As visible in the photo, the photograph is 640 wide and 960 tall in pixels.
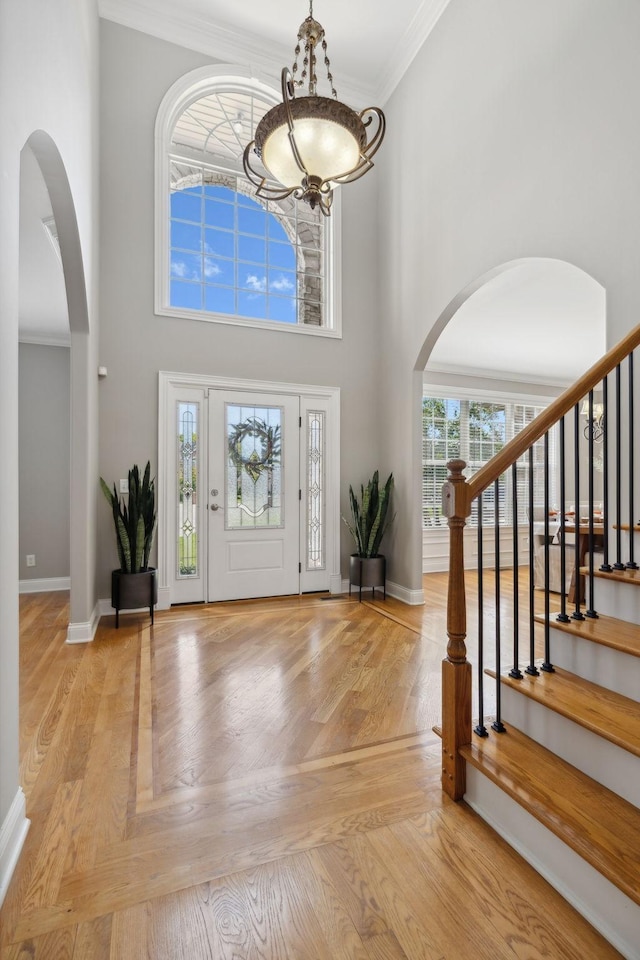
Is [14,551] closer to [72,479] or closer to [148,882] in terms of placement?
[148,882]

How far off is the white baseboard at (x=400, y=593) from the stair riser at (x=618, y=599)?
257cm

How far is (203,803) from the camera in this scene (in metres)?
1.76

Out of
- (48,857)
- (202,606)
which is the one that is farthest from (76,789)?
(202,606)

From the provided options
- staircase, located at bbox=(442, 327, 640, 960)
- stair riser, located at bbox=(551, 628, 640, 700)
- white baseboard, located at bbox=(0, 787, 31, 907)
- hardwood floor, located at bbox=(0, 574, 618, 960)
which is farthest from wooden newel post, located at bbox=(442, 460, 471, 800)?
white baseboard, located at bbox=(0, 787, 31, 907)

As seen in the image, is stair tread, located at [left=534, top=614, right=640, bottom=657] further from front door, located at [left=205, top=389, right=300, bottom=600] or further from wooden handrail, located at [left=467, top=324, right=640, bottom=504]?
front door, located at [left=205, top=389, right=300, bottom=600]

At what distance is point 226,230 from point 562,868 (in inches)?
206

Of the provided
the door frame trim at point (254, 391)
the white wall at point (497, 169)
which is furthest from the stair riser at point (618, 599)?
the door frame trim at point (254, 391)

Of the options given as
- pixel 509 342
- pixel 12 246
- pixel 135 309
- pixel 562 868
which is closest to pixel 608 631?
pixel 562 868

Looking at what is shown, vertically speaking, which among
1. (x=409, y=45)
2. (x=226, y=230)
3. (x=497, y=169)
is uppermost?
(x=409, y=45)

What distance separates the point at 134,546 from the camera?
12.8ft

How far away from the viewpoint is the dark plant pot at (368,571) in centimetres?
466

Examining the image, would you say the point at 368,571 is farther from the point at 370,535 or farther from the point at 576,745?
the point at 576,745

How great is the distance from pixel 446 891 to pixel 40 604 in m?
4.49

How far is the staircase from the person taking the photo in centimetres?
127
